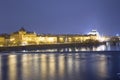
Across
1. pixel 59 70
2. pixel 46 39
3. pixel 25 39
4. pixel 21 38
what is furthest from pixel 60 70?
pixel 46 39

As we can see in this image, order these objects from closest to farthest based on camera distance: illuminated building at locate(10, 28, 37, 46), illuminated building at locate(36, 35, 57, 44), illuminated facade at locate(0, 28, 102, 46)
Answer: illuminated facade at locate(0, 28, 102, 46) → illuminated building at locate(10, 28, 37, 46) → illuminated building at locate(36, 35, 57, 44)

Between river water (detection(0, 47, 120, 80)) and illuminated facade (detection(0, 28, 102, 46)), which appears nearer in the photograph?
river water (detection(0, 47, 120, 80))

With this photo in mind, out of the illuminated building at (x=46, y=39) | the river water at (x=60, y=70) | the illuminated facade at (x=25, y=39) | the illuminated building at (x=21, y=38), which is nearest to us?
the river water at (x=60, y=70)

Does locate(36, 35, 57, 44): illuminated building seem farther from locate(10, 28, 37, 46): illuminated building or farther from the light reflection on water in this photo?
the light reflection on water

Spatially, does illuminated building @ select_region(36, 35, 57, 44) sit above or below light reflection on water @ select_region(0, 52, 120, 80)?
above

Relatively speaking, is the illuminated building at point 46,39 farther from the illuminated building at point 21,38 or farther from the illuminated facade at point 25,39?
the illuminated building at point 21,38

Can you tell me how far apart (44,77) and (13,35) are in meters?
91.0

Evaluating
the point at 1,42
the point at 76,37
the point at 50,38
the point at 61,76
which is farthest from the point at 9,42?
the point at 61,76

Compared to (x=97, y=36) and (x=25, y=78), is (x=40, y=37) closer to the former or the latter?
(x=97, y=36)

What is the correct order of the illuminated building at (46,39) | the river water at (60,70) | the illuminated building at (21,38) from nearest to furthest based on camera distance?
the river water at (60,70) < the illuminated building at (21,38) < the illuminated building at (46,39)

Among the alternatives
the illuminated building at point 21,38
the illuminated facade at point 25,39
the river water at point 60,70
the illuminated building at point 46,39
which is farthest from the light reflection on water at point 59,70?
the illuminated building at point 46,39

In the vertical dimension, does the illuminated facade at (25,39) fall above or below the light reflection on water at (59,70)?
above

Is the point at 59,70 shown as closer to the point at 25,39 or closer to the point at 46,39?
the point at 25,39

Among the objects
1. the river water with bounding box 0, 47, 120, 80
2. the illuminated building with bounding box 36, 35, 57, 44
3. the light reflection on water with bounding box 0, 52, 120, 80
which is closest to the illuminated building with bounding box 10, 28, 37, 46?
the illuminated building with bounding box 36, 35, 57, 44
